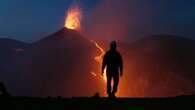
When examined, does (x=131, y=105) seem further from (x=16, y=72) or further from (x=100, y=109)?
(x=16, y=72)

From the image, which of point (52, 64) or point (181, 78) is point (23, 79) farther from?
point (181, 78)

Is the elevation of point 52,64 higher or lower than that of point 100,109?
higher

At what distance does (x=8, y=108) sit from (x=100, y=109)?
14.4 ft

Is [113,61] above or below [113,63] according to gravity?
above

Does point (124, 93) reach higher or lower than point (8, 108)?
higher

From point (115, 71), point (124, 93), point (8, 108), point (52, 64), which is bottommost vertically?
point (8, 108)

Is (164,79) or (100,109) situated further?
(164,79)

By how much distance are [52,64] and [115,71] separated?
529ft

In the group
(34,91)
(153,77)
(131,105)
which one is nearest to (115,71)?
(131,105)

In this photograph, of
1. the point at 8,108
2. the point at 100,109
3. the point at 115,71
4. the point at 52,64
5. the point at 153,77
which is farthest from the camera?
the point at 52,64

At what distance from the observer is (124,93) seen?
535 feet

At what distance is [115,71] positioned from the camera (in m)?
31.1

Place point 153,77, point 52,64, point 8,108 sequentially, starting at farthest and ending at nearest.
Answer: point 52,64
point 153,77
point 8,108

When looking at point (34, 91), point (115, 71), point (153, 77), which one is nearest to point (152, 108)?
point (115, 71)
